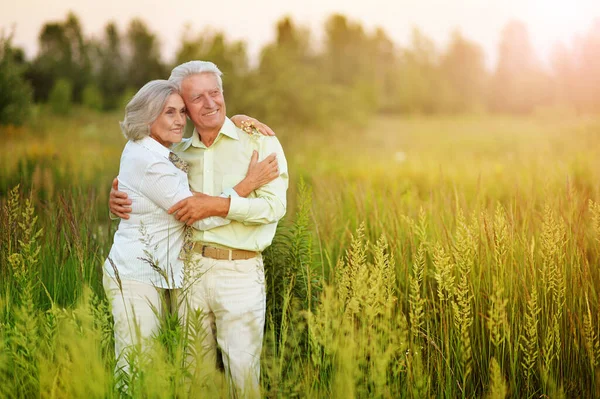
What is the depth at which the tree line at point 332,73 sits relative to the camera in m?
25.9

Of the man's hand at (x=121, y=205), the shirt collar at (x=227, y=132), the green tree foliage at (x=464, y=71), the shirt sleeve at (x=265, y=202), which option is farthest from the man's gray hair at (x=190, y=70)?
the green tree foliage at (x=464, y=71)

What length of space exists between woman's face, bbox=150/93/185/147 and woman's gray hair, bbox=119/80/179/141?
0.11 ft

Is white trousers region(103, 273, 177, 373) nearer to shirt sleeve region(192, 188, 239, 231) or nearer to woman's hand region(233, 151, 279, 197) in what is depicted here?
shirt sleeve region(192, 188, 239, 231)

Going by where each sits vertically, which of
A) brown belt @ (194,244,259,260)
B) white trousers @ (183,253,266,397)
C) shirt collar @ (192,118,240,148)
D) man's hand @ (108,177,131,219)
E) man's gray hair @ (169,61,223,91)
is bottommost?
white trousers @ (183,253,266,397)

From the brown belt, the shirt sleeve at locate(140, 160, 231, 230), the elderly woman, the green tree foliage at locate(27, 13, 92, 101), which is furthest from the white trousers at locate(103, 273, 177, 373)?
the green tree foliage at locate(27, 13, 92, 101)

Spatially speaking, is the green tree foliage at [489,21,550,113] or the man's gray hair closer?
the man's gray hair

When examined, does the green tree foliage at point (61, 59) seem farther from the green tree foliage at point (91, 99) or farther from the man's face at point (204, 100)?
the man's face at point (204, 100)

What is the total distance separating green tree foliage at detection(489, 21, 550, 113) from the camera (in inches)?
2112

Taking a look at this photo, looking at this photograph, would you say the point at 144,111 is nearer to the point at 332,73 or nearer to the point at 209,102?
the point at 209,102

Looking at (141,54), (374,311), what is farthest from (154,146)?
(141,54)

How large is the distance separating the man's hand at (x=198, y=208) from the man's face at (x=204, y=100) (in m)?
0.45

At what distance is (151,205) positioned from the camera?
346 centimetres

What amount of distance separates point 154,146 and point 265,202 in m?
0.70

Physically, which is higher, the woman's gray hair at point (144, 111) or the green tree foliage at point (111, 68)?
the green tree foliage at point (111, 68)
